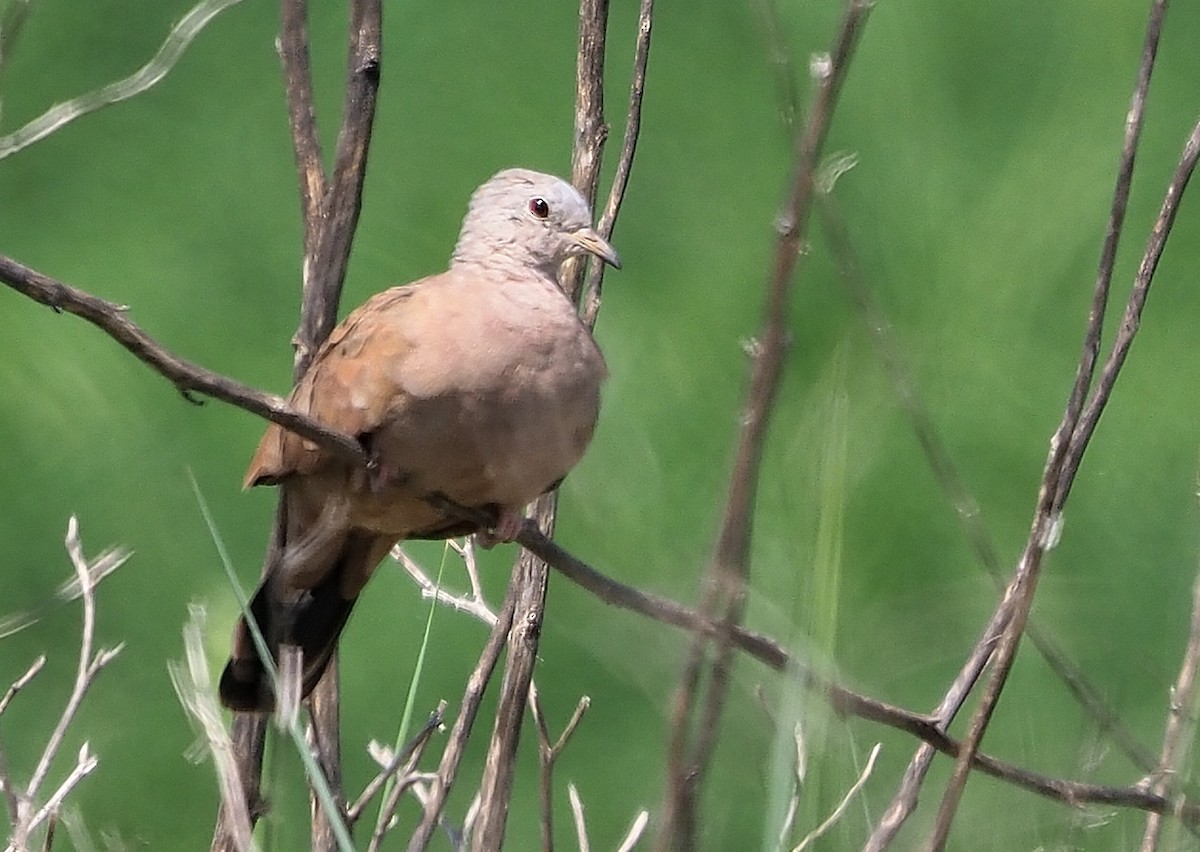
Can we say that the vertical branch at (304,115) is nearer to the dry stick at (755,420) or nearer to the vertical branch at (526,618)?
the vertical branch at (526,618)

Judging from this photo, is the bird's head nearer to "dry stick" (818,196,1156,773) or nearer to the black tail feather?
the black tail feather

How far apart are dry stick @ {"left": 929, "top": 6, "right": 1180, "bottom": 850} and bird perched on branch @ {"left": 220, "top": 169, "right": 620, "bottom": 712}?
0.56 meters

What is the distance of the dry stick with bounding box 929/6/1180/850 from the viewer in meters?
1.27

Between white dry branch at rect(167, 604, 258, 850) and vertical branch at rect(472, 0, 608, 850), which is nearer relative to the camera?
white dry branch at rect(167, 604, 258, 850)

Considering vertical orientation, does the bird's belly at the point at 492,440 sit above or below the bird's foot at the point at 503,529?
above

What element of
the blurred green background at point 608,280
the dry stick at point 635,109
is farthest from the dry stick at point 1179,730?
the blurred green background at point 608,280

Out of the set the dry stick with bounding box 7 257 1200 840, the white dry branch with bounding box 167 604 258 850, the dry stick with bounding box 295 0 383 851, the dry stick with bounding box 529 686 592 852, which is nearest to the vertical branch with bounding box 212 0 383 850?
the dry stick with bounding box 295 0 383 851

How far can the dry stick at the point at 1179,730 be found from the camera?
3.73 ft

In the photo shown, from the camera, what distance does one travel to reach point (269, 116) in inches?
133

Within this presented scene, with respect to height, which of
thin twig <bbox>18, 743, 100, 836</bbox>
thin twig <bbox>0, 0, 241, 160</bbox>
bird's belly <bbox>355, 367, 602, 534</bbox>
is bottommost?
thin twig <bbox>18, 743, 100, 836</bbox>

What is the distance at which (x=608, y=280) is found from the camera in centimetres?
321

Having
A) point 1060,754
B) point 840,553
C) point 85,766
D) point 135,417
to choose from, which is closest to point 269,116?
point 135,417

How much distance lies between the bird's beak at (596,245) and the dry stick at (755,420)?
1.27 meters

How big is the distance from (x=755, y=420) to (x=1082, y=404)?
32.1 inches
